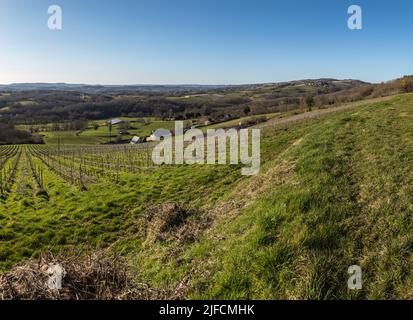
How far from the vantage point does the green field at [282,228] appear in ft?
16.3

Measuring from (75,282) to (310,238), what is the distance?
410 cm

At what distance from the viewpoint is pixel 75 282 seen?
16.2 ft

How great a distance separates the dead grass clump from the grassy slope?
0.99 m

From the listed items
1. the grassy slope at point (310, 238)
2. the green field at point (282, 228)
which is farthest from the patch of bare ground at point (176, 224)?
the grassy slope at point (310, 238)

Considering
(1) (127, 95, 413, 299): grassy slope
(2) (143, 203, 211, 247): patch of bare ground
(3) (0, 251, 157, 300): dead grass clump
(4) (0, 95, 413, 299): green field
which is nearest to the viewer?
(3) (0, 251, 157, 300): dead grass clump

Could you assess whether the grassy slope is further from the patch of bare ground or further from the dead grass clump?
the dead grass clump

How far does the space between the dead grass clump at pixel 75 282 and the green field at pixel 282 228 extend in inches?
26.0

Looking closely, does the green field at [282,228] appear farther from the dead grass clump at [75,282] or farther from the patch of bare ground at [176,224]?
the dead grass clump at [75,282]

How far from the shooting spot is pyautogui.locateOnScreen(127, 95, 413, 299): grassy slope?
483cm

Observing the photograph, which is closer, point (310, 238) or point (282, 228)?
point (310, 238)

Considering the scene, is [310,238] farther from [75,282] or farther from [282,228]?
[75,282]

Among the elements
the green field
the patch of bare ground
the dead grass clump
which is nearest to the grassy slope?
the green field

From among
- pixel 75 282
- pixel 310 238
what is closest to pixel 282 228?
pixel 310 238
